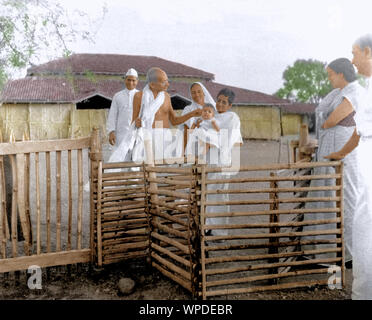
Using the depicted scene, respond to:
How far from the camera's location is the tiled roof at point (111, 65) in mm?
5945

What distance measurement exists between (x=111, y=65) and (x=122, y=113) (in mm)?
2045

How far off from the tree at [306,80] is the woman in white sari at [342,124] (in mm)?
1453

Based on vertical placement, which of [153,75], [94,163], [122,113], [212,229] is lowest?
[212,229]

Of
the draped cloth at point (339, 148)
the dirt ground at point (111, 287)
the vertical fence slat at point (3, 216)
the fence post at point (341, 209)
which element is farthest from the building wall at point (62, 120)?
the fence post at point (341, 209)

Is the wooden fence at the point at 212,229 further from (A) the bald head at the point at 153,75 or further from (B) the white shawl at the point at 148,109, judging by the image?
(A) the bald head at the point at 153,75

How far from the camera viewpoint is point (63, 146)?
3.63m

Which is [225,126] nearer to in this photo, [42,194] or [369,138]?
[369,138]

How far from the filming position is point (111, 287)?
139 inches

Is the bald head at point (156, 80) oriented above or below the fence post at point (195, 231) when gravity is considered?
above

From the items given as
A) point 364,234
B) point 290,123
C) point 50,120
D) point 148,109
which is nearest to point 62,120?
point 50,120

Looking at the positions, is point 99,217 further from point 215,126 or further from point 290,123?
point 290,123

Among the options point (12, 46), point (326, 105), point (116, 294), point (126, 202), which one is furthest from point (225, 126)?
point (12, 46)
